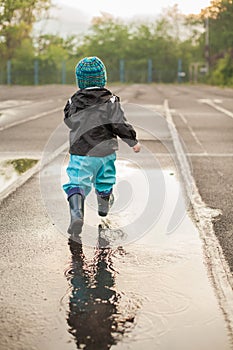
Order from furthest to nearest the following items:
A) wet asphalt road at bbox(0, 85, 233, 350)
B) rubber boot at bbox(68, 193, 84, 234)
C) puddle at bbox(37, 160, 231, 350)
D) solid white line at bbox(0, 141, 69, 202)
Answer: solid white line at bbox(0, 141, 69, 202), rubber boot at bbox(68, 193, 84, 234), wet asphalt road at bbox(0, 85, 233, 350), puddle at bbox(37, 160, 231, 350)

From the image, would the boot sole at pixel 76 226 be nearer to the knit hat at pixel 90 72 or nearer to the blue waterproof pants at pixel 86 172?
the blue waterproof pants at pixel 86 172

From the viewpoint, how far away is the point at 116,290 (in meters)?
4.12

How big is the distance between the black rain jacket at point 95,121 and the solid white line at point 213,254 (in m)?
0.95

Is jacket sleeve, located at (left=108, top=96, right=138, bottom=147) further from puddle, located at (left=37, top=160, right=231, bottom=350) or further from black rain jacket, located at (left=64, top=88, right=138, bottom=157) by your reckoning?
puddle, located at (left=37, top=160, right=231, bottom=350)

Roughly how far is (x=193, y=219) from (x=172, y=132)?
26.5ft

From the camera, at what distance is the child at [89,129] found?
5324mm

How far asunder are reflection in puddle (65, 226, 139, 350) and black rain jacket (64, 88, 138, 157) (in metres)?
0.83

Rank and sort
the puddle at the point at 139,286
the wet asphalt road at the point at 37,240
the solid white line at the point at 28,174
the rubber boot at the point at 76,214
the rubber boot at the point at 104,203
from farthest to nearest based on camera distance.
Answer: the solid white line at the point at 28,174
the rubber boot at the point at 104,203
the rubber boot at the point at 76,214
the wet asphalt road at the point at 37,240
the puddle at the point at 139,286

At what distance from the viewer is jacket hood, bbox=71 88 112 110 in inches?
210

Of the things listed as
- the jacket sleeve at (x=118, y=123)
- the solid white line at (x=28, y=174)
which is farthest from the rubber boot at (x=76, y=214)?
the solid white line at (x=28, y=174)

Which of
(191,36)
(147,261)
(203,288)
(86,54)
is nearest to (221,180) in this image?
(147,261)

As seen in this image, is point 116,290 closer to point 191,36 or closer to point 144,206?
point 144,206

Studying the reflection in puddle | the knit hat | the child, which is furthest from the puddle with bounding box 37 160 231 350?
the knit hat

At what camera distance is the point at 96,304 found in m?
3.87
